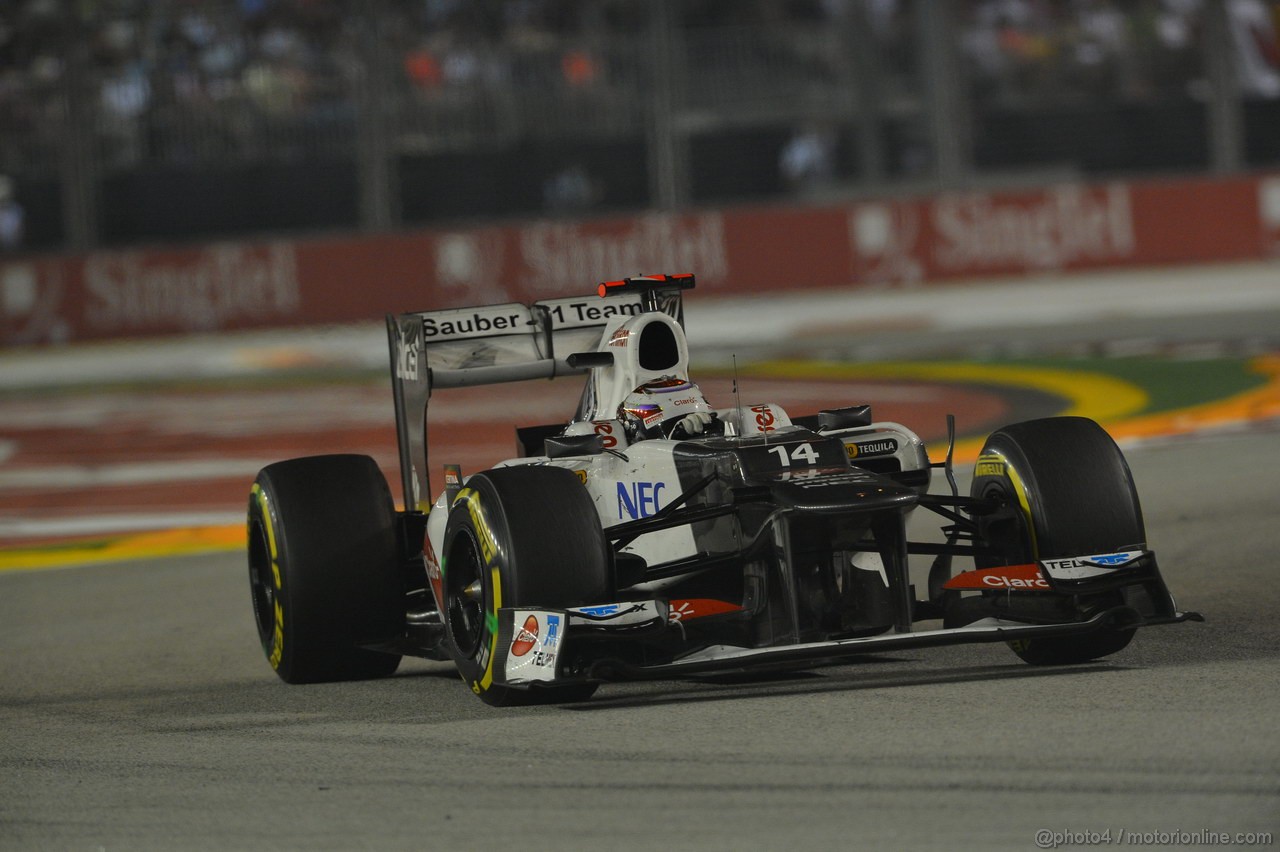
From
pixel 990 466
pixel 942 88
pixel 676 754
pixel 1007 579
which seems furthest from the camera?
pixel 942 88

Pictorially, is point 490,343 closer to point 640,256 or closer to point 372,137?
point 640,256

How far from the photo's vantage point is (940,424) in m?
13.3

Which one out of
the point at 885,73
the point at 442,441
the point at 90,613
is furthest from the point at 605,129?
the point at 90,613

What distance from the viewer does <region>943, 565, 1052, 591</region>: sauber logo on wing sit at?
6.00 metres

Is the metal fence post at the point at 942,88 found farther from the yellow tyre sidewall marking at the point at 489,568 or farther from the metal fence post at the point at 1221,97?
the yellow tyre sidewall marking at the point at 489,568

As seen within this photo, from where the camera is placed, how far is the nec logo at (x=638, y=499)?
6414 millimetres

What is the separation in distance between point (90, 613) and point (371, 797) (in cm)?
420

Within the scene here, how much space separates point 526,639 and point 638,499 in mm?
858

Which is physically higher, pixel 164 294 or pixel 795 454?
pixel 164 294

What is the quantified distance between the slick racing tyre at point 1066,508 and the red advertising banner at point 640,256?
1679cm

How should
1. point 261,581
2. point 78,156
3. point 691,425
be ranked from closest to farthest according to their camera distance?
point 691,425, point 261,581, point 78,156

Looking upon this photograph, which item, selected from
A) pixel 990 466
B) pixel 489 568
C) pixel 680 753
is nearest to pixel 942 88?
pixel 990 466

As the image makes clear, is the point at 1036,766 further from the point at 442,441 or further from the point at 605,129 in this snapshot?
the point at 605,129

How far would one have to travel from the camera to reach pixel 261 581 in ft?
24.3
